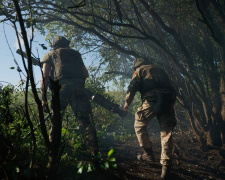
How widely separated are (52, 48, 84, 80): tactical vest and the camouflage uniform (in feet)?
4.49

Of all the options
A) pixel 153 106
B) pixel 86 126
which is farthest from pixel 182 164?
pixel 86 126

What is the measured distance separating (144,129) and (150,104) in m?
0.51

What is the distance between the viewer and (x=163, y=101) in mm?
3205

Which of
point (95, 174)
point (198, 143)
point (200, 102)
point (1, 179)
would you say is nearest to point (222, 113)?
point (200, 102)


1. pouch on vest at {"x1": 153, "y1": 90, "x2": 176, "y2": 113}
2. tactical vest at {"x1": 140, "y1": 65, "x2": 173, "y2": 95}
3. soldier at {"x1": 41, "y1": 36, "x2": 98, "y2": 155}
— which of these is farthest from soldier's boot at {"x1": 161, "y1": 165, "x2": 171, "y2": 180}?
soldier at {"x1": 41, "y1": 36, "x2": 98, "y2": 155}

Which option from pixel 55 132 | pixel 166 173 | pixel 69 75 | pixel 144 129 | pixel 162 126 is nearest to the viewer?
pixel 55 132

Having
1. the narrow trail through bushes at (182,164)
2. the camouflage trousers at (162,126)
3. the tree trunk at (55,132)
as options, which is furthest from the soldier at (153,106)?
the tree trunk at (55,132)

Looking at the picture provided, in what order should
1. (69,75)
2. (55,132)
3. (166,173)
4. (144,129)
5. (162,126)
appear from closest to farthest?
(55,132) < (166,173) < (162,126) < (144,129) < (69,75)

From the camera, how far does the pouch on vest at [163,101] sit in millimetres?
3180

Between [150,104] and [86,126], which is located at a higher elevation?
[150,104]

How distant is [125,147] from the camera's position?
4.68m

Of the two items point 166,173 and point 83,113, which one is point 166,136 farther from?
point 83,113

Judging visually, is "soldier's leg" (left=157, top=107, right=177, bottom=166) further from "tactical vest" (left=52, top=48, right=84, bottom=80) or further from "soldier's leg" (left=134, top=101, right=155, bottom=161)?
"tactical vest" (left=52, top=48, right=84, bottom=80)

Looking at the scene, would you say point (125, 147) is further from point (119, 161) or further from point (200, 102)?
point (200, 102)
